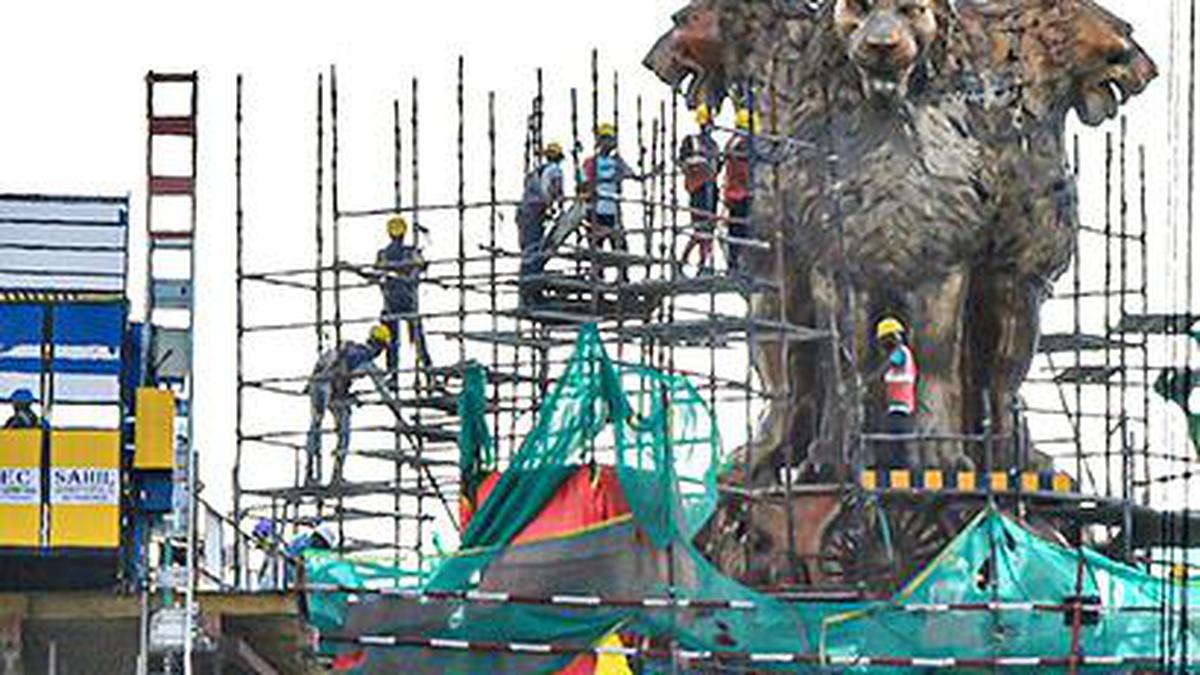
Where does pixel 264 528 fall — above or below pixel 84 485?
below

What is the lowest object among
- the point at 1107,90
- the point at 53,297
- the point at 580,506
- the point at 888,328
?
the point at 580,506

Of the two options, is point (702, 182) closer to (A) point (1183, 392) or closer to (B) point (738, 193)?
(B) point (738, 193)

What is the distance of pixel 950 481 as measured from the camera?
64.4 meters

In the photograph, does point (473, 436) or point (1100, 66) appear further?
point (1100, 66)

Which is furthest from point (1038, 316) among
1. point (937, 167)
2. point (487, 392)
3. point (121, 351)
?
point (121, 351)

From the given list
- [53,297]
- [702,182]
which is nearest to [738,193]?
[702,182]

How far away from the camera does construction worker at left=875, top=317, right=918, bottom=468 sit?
63.9 metres

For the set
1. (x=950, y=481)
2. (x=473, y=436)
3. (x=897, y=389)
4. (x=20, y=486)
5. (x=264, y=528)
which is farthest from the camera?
(x=264, y=528)

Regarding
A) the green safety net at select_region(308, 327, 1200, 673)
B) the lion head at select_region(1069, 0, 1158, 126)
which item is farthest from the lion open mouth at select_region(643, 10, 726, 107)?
the green safety net at select_region(308, 327, 1200, 673)

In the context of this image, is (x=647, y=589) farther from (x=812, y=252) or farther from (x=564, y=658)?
(x=812, y=252)

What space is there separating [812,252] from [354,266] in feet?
20.5

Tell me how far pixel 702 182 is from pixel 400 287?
4.15m

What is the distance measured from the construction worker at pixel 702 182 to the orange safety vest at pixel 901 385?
267 centimetres

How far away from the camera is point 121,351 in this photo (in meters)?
58.1
